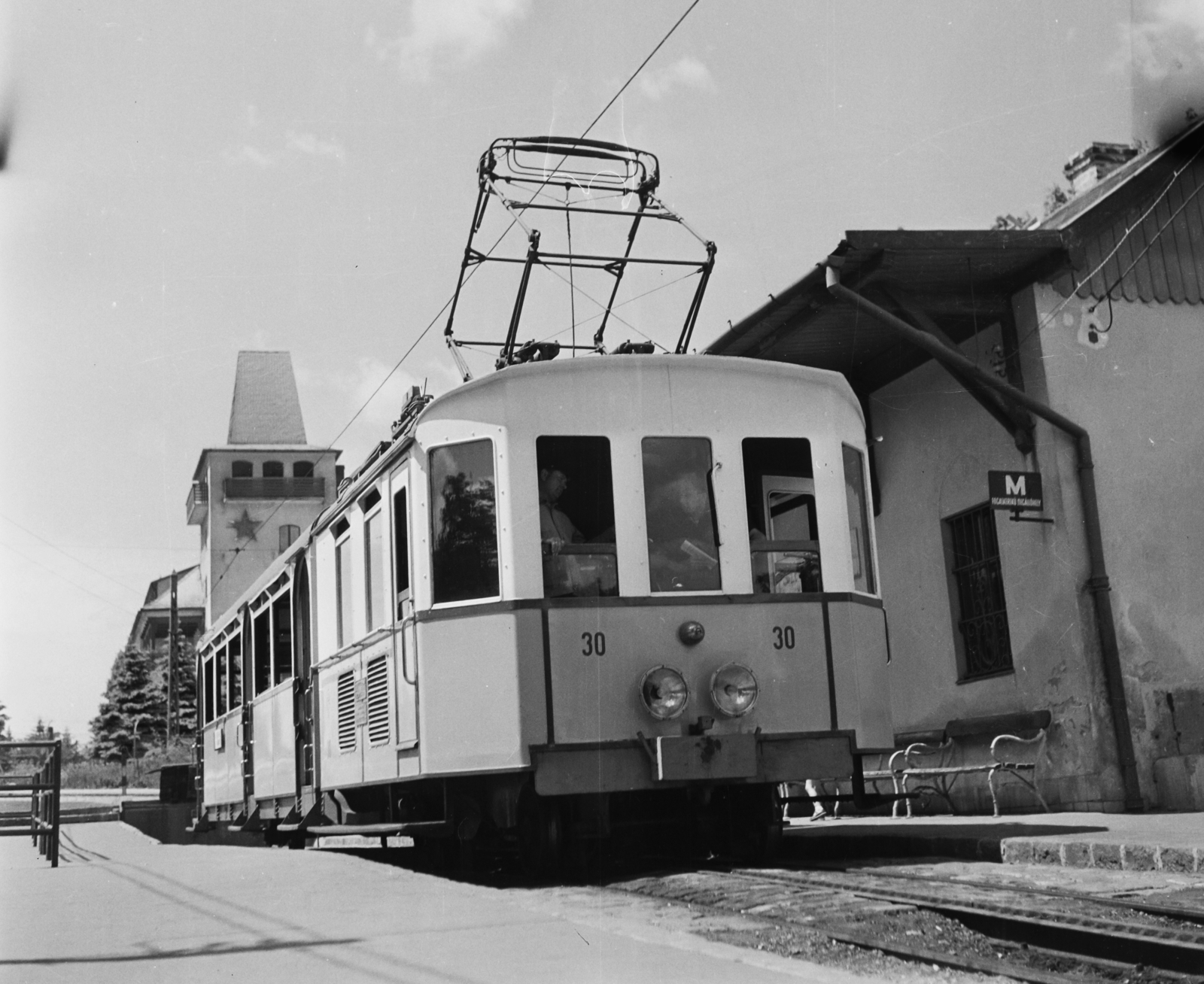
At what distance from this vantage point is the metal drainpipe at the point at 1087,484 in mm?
11016

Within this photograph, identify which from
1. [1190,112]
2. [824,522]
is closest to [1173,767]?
[824,522]

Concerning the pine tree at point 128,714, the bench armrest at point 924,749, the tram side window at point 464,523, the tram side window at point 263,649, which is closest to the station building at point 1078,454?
the bench armrest at point 924,749

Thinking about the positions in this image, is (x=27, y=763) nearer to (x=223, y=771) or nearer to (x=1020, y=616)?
(x=223, y=771)

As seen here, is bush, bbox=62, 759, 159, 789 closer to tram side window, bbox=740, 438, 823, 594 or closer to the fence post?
the fence post

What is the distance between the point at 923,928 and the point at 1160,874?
1.93m

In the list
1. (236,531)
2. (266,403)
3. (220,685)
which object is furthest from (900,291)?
(236,531)

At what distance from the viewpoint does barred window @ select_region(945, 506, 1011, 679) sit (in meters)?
12.6

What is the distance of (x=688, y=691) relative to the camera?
7.88 metres

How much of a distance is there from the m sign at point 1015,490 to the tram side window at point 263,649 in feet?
19.7

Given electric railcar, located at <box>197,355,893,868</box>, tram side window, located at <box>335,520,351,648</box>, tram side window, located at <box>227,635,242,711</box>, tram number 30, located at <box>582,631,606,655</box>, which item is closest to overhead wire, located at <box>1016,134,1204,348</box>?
electric railcar, located at <box>197,355,893,868</box>

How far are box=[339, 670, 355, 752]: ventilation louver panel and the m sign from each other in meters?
5.00

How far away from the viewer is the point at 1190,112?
1238 centimetres

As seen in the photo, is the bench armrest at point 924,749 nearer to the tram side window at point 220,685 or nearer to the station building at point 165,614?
the tram side window at point 220,685

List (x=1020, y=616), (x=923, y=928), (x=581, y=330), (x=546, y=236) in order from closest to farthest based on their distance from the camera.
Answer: (x=923, y=928) → (x=546, y=236) → (x=581, y=330) → (x=1020, y=616)
